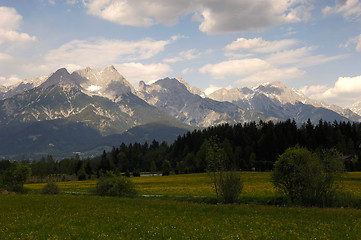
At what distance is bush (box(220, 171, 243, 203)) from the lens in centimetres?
4388

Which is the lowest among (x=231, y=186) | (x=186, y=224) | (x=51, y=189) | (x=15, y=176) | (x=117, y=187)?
(x=51, y=189)

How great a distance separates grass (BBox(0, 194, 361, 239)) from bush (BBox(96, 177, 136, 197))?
21.0 metres

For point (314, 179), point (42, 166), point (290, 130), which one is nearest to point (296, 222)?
point (314, 179)

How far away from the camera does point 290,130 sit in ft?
433

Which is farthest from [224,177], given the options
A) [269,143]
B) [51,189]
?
[269,143]

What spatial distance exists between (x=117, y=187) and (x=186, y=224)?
105 ft

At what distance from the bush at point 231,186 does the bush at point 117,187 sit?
19.5 meters

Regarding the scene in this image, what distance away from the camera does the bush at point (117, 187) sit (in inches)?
2201

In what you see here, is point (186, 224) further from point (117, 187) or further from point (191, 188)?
point (191, 188)

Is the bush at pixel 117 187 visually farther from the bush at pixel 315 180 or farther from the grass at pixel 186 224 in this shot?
the bush at pixel 315 180

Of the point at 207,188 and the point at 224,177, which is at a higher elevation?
the point at 224,177

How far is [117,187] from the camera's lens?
184ft

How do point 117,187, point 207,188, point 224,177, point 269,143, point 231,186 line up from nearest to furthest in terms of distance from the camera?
point 231,186
point 224,177
point 117,187
point 207,188
point 269,143

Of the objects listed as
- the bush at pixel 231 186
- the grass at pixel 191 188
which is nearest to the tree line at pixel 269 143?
the grass at pixel 191 188
